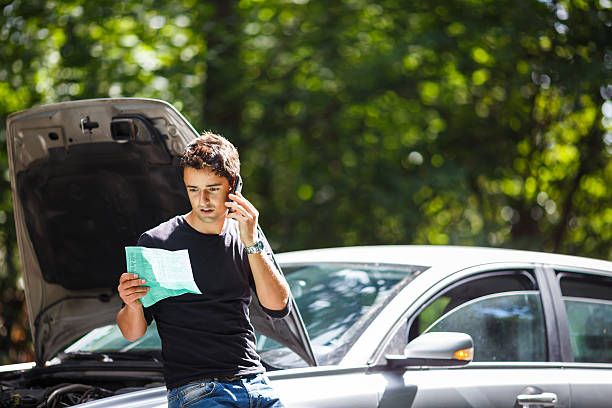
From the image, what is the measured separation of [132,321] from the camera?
228cm

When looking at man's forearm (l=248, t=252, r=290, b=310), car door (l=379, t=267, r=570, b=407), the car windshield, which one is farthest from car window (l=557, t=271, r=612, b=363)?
man's forearm (l=248, t=252, r=290, b=310)

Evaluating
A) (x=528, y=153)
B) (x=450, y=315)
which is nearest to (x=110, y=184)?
(x=450, y=315)

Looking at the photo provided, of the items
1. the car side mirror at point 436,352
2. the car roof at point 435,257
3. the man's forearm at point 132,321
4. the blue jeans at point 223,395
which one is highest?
the man's forearm at point 132,321

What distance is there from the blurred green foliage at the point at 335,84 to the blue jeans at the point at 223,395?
638 centimetres

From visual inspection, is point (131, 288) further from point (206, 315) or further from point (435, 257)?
point (435, 257)

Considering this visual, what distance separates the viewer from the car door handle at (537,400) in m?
3.29

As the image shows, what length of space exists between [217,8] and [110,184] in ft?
22.0

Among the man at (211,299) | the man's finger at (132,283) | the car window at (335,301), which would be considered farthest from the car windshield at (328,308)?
the man's finger at (132,283)

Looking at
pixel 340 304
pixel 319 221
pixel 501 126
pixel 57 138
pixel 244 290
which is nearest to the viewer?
pixel 244 290

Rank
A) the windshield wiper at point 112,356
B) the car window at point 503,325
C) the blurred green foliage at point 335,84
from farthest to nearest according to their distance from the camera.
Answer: the blurred green foliage at point 335,84 → the windshield wiper at point 112,356 → the car window at point 503,325

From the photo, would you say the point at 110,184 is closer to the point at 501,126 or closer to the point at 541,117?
the point at 501,126

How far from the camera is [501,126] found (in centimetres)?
1081

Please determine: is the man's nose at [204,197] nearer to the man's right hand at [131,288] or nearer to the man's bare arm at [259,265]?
the man's bare arm at [259,265]

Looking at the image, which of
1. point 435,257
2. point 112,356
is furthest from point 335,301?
point 112,356
